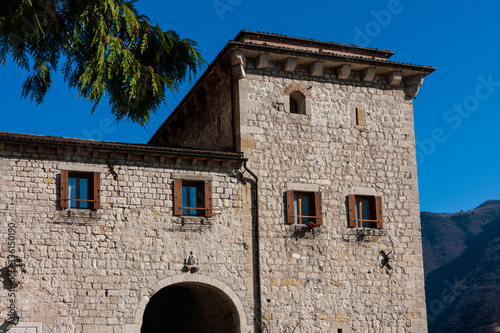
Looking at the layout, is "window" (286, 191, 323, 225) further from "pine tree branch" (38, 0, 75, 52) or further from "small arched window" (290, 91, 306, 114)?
"pine tree branch" (38, 0, 75, 52)

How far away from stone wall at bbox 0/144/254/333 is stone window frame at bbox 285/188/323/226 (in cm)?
143

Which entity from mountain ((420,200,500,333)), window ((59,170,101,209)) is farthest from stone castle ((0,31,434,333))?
mountain ((420,200,500,333))

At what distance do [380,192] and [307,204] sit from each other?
2653mm

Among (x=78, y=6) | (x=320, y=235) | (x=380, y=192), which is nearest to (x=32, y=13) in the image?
(x=78, y=6)

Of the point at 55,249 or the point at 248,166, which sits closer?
the point at 55,249

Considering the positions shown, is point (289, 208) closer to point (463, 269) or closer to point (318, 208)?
point (318, 208)

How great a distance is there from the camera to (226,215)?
69.7 ft

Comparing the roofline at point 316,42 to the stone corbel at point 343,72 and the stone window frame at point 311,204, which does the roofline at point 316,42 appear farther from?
the stone window frame at point 311,204

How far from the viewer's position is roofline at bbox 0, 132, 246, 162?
62.8 ft

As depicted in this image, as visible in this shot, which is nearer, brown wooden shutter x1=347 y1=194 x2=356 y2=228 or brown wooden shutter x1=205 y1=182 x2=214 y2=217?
brown wooden shutter x1=205 y1=182 x2=214 y2=217

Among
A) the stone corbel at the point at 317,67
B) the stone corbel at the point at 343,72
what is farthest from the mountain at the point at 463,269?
the stone corbel at the point at 317,67

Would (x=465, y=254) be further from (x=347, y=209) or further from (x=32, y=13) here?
(x=32, y=13)

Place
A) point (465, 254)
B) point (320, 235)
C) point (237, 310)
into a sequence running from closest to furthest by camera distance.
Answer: point (237, 310) < point (320, 235) < point (465, 254)

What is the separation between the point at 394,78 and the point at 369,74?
38.2 inches
